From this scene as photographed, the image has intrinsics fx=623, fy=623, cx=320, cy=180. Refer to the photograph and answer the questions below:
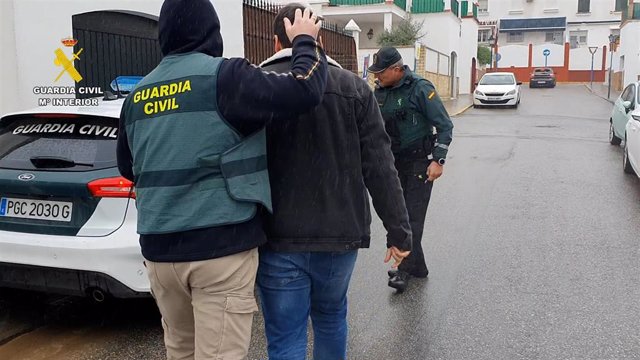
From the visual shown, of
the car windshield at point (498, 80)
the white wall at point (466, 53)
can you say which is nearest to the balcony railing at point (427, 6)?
the white wall at point (466, 53)

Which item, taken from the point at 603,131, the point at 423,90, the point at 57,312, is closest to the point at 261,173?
the point at 423,90

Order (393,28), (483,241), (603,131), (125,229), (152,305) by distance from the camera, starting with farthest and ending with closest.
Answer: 1. (393,28)
2. (603,131)
3. (483,241)
4. (152,305)
5. (125,229)

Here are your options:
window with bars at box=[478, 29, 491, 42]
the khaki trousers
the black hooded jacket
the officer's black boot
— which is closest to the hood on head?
the black hooded jacket

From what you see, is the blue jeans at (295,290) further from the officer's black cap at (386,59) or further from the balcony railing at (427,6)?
the balcony railing at (427,6)

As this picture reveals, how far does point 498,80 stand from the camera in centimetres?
2869

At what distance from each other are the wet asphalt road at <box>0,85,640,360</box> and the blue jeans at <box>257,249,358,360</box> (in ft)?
4.09

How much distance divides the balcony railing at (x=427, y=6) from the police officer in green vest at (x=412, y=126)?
30.5 m

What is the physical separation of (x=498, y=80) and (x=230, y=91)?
28.2 meters

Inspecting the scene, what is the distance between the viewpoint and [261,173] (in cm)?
232

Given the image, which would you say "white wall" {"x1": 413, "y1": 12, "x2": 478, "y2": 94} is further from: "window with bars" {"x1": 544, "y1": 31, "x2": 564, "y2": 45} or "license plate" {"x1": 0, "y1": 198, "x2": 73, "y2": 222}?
"license plate" {"x1": 0, "y1": 198, "x2": 73, "y2": 222}

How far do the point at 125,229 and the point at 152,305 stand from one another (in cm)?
110

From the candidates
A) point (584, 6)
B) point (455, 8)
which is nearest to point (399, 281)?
point (455, 8)

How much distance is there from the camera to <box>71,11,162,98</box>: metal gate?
8953mm

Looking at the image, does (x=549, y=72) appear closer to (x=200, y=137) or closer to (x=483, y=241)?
(x=483, y=241)
